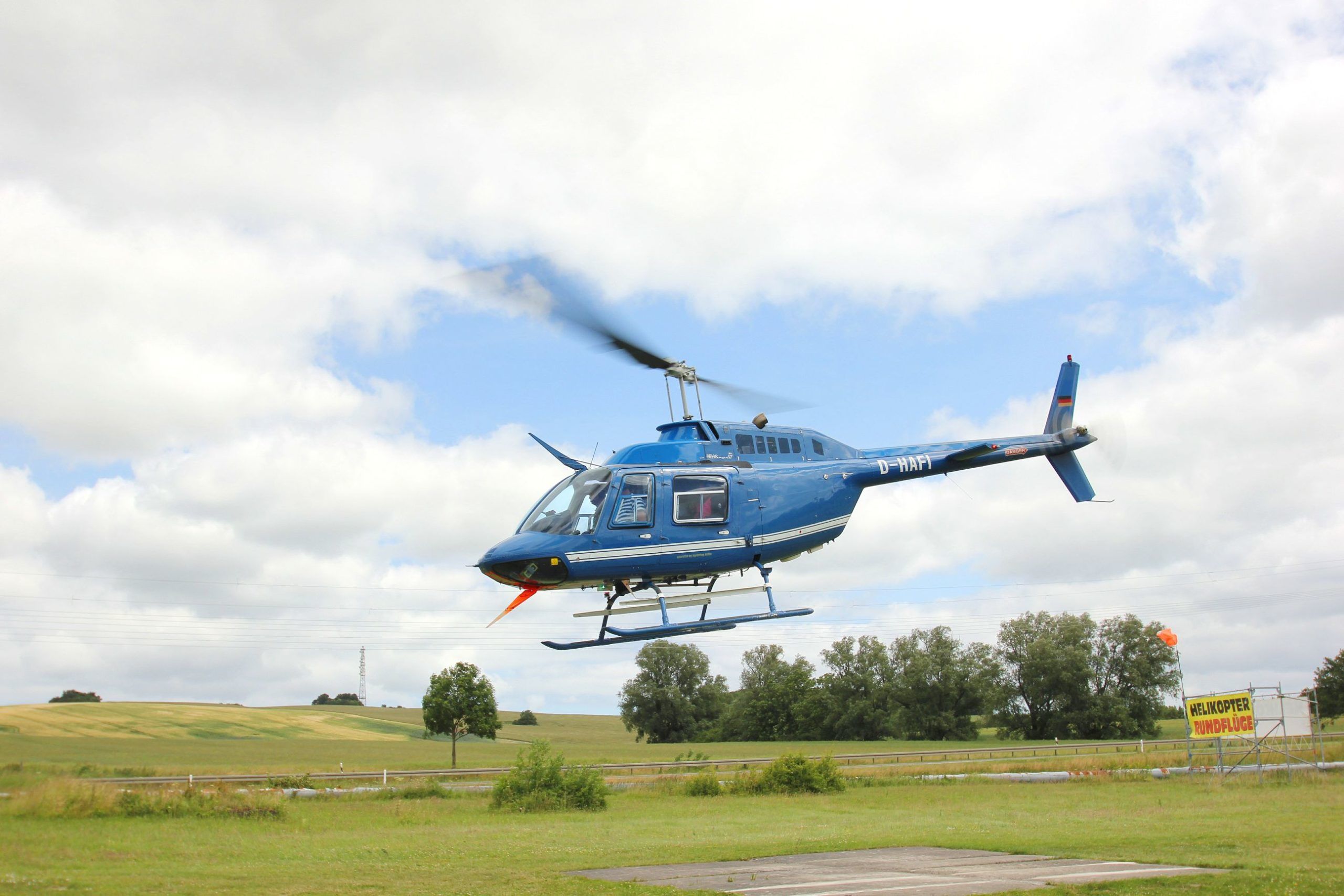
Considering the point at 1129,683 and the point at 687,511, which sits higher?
the point at 687,511

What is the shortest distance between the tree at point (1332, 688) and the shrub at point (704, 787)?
3271 inches

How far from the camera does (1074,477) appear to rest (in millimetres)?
25250

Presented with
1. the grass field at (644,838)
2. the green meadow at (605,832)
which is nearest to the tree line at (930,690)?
the green meadow at (605,832)

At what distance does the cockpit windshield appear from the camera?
1845 centimetres

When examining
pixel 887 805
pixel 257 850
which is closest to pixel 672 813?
pixel 887 805

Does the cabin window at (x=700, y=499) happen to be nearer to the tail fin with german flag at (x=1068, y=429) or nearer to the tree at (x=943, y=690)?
the tail fin with german flag at (x=1068, y=429)

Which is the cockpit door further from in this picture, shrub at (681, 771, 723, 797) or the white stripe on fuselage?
shrub at (681, 771, 723, 797)

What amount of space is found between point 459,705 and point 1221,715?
44700 millimetres

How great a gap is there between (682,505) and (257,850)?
44.9 ft

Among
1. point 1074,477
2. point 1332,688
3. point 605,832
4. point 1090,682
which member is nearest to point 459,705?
point 605,832

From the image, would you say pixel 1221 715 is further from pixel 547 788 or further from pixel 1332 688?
pixel 1332 688

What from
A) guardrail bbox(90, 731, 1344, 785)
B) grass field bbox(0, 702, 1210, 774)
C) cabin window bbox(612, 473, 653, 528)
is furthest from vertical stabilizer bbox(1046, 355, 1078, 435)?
grass field bbox(0, 702, 1210, 774)

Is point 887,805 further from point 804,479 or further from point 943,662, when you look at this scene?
point 943,662

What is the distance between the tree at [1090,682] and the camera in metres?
88.2
